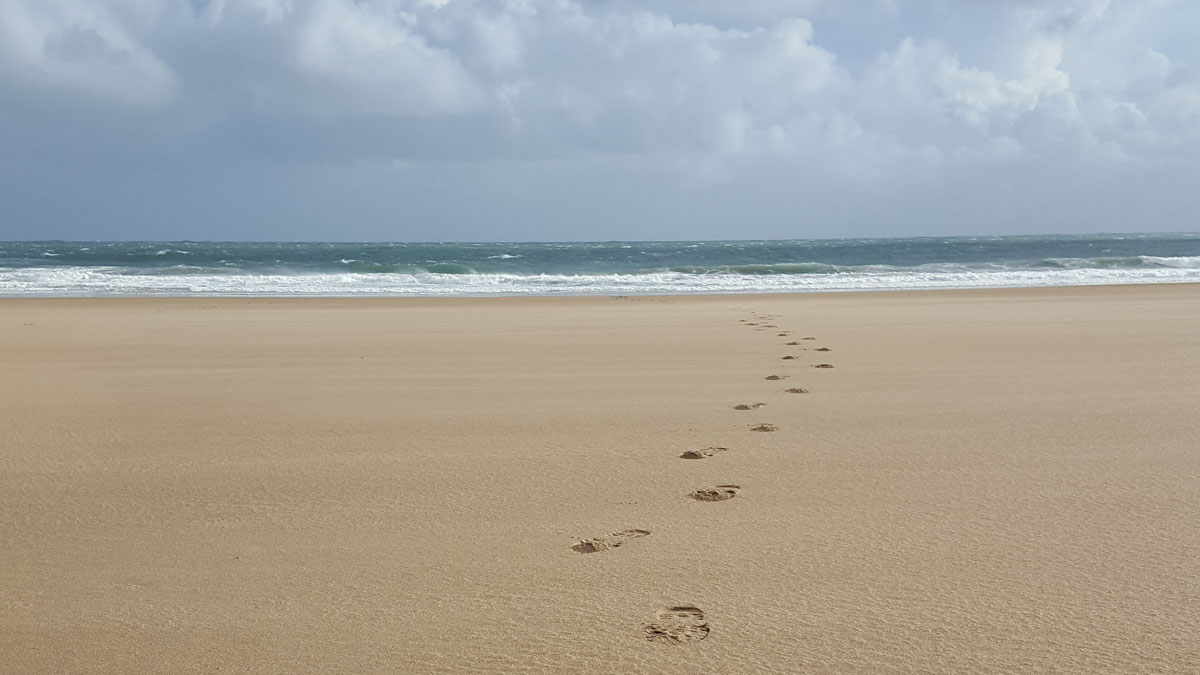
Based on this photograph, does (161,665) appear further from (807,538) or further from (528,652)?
(807,538)

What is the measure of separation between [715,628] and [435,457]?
185 centimetres

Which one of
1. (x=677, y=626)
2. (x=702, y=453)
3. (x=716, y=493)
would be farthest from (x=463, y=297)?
(x=677, y=626)

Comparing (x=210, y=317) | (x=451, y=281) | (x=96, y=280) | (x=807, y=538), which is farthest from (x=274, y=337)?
(x=96, y=280)

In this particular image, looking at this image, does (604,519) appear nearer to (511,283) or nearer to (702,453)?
(702,453)

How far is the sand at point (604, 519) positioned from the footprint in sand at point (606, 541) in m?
0.01

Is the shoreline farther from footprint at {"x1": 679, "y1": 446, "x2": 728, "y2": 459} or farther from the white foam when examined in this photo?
footprint at {"x1": 679, "y1": 446, "x2": 728, "y2": 459}

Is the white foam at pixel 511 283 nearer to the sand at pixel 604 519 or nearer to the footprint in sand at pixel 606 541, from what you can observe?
the sand at pixel 604 519

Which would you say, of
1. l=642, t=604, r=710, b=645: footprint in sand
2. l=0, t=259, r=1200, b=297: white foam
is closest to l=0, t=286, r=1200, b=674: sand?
l=642, t=604, r=710, b=645: footprint in sand

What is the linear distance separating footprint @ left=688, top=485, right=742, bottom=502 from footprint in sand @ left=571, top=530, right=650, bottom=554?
39 centimetres

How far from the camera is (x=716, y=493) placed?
312 cm

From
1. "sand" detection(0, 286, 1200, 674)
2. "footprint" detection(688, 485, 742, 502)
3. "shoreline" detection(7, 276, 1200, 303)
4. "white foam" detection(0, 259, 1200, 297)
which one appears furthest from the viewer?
"white foam" detection(0, 259, 1200, 297)

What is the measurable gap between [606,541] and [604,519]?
21 cm

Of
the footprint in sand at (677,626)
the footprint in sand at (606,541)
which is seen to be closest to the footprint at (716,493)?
the footprint in sand at (606,541)

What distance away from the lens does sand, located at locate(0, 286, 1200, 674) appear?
202cm
